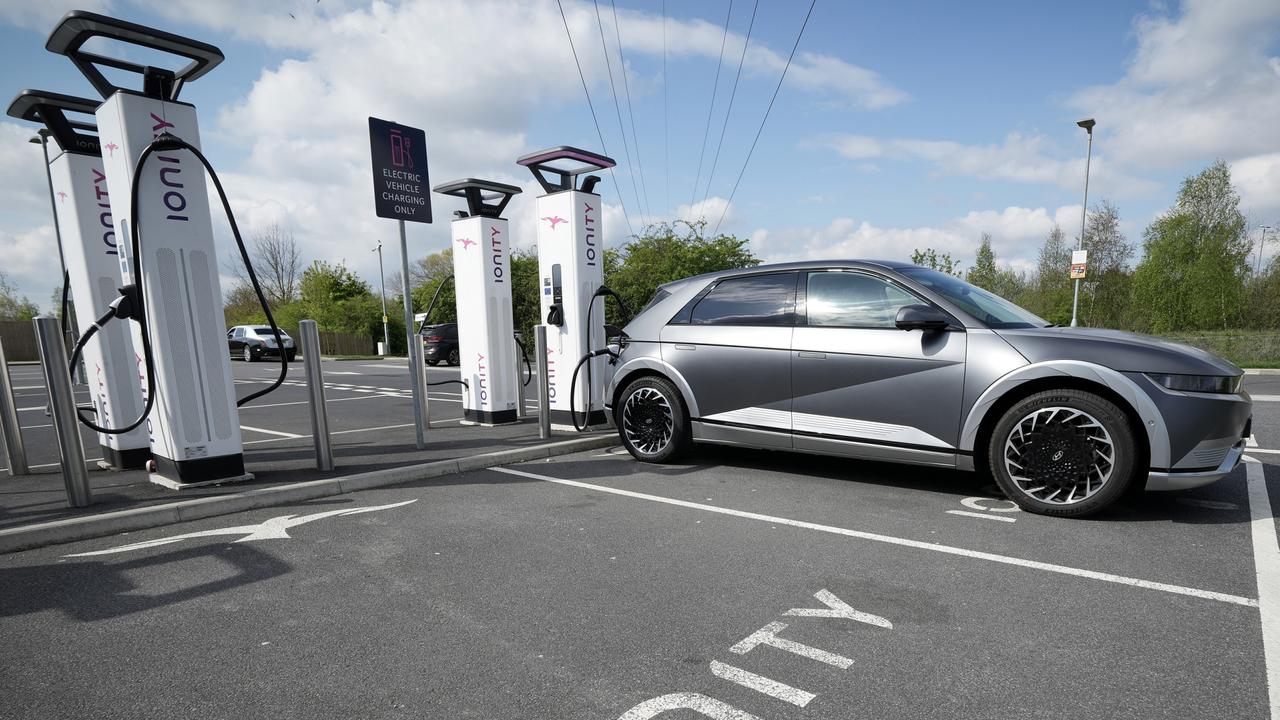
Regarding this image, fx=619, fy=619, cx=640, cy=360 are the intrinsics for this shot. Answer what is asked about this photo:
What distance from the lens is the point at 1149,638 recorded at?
2.46m

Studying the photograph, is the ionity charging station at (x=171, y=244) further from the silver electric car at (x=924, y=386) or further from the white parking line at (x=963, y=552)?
the silver electric car at (x=924, y=386)

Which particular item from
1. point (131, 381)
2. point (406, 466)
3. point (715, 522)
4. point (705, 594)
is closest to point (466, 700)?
point (705, 594)

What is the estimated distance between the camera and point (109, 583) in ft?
10.5

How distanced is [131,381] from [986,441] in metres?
7.22

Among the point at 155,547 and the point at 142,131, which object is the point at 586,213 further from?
the point at 155,547

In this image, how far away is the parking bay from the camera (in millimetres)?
2146

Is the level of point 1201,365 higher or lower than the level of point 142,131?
lower

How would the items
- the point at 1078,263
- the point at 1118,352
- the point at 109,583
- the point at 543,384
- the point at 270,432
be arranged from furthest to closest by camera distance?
the point at 1078,263 → the point at 270,432 → the point at 543,384 → the point at 1118,352 → the point at 109,583

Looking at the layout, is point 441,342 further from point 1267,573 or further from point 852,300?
point 1267,573

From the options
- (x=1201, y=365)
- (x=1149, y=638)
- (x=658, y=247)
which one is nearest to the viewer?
(x=1149, y=638)

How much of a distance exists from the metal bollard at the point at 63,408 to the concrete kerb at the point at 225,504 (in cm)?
45

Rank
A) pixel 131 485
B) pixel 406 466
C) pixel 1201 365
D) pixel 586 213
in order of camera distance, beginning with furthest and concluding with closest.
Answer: pixel 586 213, pixel 406 466, pixel 131 485, pixel 1201 365

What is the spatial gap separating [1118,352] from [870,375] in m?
1.45

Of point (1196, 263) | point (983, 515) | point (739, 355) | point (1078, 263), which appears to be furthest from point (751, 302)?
point (1196, 263)
